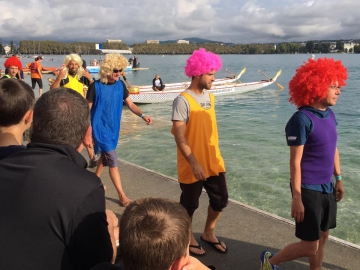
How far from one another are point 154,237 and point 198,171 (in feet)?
6.09

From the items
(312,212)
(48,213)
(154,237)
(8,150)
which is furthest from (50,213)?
(312,212)

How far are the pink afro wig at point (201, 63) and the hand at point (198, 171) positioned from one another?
0.90 metres

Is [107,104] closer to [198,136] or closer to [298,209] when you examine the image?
[198,136]

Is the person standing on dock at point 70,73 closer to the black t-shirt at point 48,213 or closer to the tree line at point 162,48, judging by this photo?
the black t-shirt at point 48,213

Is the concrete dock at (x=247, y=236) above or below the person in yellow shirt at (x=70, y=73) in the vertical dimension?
below

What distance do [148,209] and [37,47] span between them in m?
184

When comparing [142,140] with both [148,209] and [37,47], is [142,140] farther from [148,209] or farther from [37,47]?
[37,47]

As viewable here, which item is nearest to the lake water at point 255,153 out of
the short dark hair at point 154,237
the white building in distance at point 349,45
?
the short dark hair at point 154,237

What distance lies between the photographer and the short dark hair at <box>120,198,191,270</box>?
142 centimetres

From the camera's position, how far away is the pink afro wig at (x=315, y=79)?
2.89 m

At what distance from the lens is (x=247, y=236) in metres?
Answer: 3.92

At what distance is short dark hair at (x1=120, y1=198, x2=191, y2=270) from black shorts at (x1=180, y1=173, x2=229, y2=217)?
78.2 inches

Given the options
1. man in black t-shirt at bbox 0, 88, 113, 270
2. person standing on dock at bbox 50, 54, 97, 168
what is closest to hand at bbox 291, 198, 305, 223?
man in black t-shirt at bbox 0, 88, 113, 270

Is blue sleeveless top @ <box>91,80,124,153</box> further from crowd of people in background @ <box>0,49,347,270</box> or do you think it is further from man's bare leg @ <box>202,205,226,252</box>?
man's bare leg @ <box>202,205,226,252</box>
